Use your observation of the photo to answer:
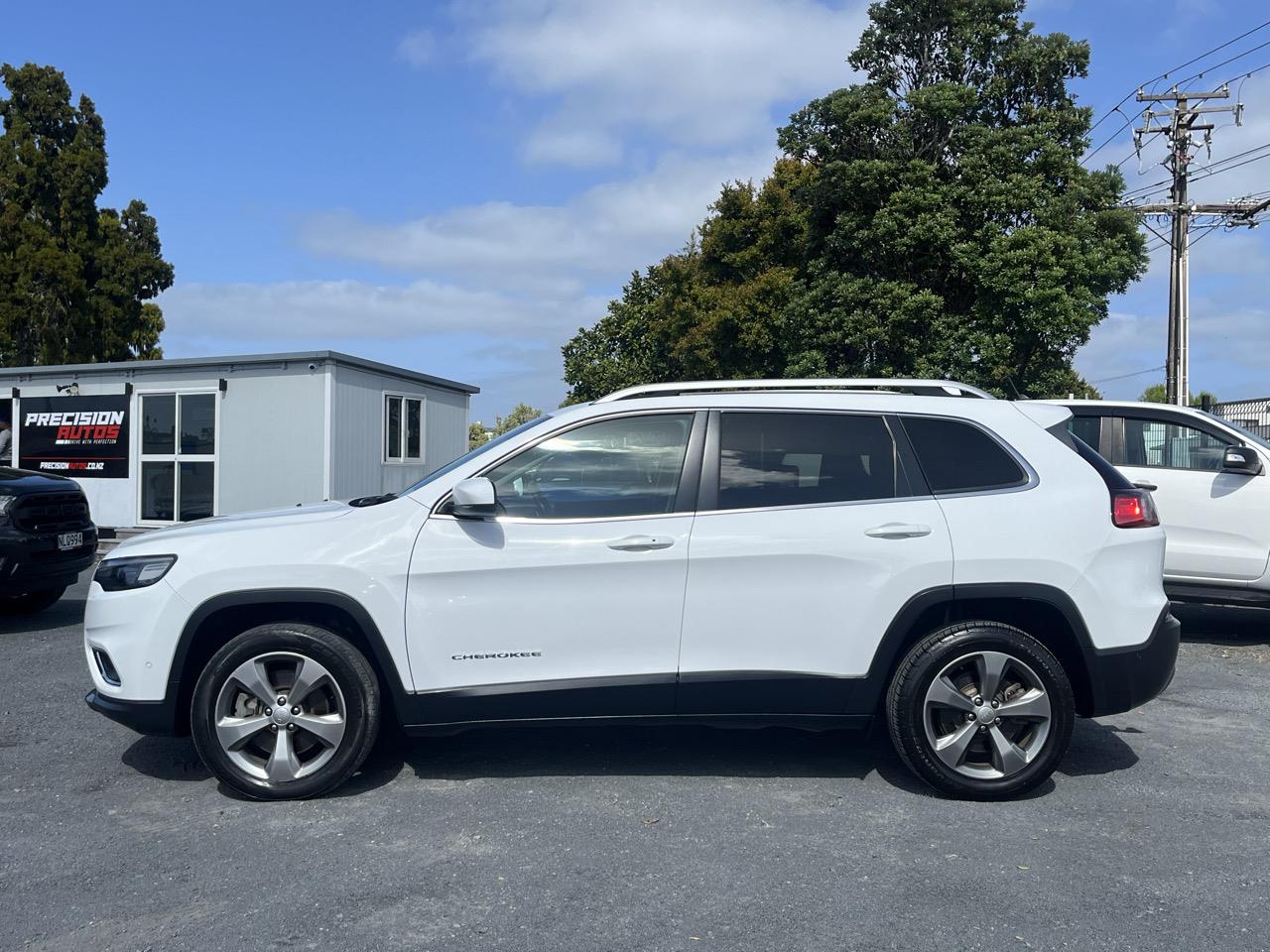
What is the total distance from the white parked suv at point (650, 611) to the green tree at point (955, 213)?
2051 centimetres

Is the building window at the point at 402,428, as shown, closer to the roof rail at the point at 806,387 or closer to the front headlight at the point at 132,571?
the front headlight at the point at 132,571

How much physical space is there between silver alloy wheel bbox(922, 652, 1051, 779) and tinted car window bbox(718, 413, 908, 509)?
2.70 ft

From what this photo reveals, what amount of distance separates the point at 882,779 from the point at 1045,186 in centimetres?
2317

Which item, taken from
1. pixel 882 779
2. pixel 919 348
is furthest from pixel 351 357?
pixel 919 348

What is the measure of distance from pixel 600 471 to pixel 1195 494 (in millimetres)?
5998

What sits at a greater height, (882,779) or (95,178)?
(95,178)

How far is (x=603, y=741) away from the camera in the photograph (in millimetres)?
5449

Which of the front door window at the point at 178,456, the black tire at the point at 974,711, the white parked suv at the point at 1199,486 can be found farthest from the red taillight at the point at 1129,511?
the front door window at the point at 178,456

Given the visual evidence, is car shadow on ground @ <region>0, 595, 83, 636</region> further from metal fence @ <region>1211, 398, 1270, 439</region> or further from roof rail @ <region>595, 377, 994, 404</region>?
metal fence @ <region>1211, 398, 1270, 439</region>

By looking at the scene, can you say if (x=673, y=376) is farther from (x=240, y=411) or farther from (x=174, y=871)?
(x=174, y=871)

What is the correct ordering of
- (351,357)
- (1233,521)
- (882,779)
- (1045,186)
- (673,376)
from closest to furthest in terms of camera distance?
1. (882,779)
2. (1233,521)
3. (351,357)
4. (1045,186)
5. (673,376)

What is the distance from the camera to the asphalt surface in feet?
11.0

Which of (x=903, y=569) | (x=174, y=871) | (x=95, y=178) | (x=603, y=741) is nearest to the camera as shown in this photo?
(x=174, y=871)

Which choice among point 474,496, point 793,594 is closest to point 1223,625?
point 793,594
